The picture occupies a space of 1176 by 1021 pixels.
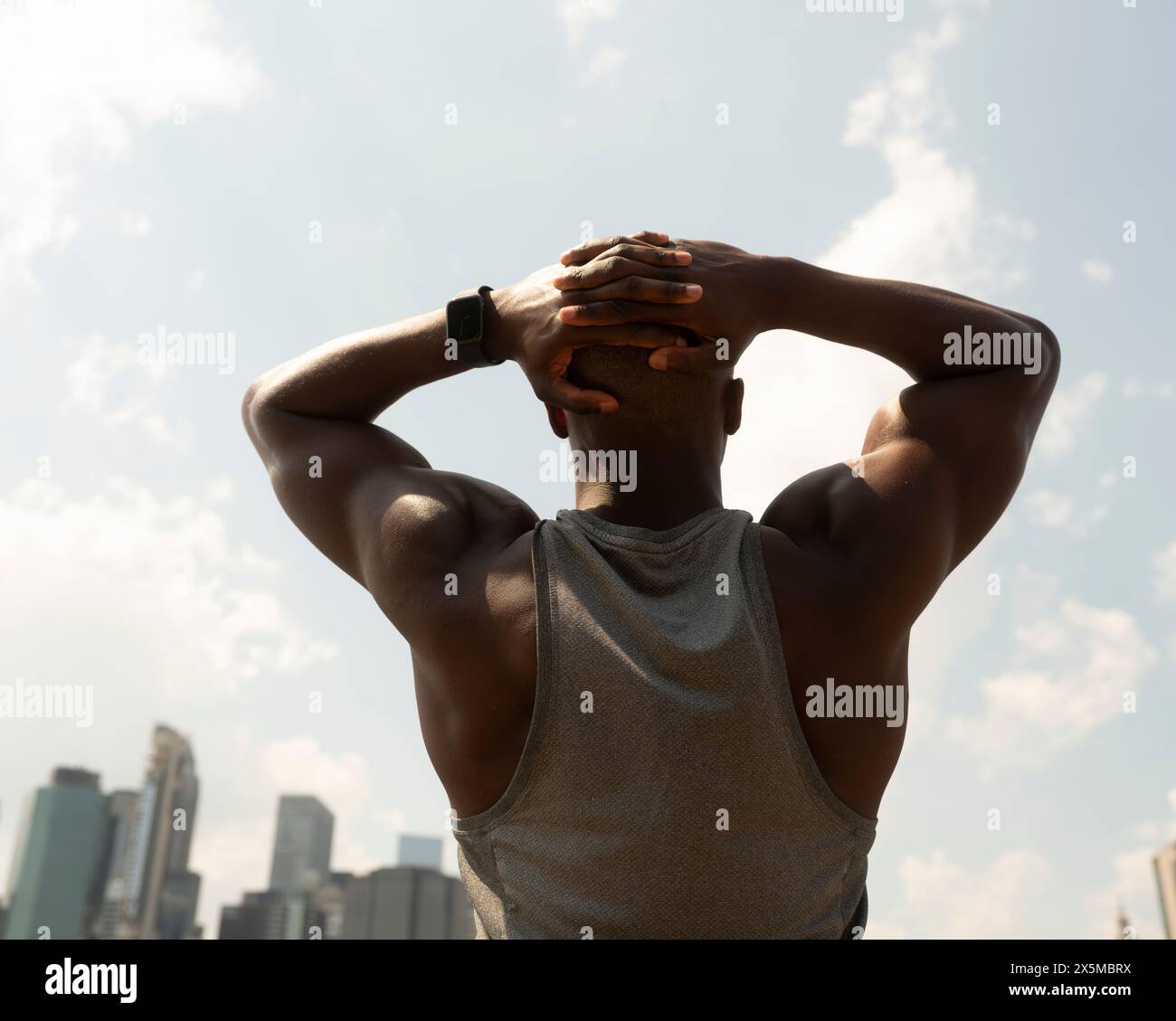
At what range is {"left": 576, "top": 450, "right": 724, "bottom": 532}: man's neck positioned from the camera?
8.23 ft

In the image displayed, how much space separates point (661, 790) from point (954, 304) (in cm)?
177

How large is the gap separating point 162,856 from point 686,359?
104437 millimetres

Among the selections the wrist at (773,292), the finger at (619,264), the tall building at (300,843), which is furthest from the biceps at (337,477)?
the tall building at (300,843)

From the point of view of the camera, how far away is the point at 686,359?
259cm

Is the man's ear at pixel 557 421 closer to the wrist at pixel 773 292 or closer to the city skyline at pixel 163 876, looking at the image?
the wrist at pixel 773 292

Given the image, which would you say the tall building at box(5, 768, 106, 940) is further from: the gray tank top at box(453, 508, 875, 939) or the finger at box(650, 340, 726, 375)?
the finger at box(650, 340, 726, 375)

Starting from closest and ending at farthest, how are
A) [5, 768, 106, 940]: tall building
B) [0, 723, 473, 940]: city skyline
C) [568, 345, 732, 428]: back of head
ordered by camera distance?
[568, 345, 732, 428]: back of head < [0, 723, 473, 940]: city skyline < [5, 768, 106, 940]: tall building

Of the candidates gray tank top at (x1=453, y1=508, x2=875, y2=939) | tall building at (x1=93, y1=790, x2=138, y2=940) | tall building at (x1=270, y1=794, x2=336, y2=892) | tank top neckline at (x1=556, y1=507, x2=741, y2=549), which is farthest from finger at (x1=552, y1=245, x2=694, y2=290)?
tall building at (x1=270, y1=794, x2=336, y2=892)

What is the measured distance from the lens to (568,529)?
94.5 inches

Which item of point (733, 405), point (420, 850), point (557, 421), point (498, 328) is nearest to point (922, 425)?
point (733, 405)
